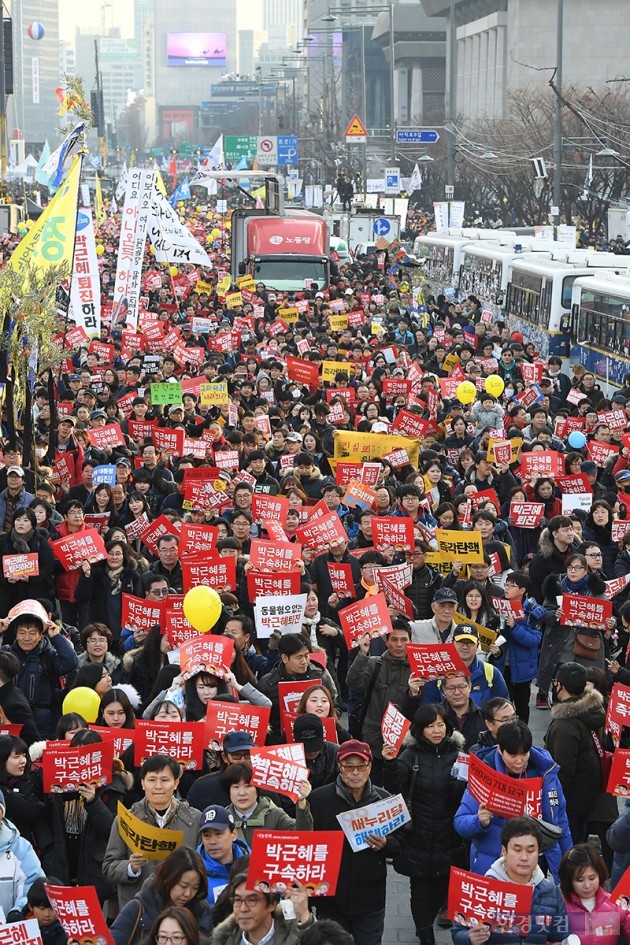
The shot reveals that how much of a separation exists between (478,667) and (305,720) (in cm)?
158

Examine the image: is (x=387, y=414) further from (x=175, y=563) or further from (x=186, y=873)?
(x=186, y=873)

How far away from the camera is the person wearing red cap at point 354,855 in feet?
22.9

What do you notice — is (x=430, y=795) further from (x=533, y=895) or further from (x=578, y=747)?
(x=533, y=895)

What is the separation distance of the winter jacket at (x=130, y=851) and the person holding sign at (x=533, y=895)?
119 cm

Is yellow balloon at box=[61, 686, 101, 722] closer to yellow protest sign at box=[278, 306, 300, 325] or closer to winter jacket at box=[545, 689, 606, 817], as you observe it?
winter jacket at box=[545, 689, 606, 817]

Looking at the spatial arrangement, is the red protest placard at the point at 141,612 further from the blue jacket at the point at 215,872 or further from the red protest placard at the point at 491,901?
the red protest placard at the point at 491,901

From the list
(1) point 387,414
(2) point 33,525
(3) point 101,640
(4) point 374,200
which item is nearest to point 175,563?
(2) point 33,525

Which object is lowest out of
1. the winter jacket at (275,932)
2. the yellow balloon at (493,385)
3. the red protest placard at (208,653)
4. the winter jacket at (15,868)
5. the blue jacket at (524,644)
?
the blue jacket at (524,644)

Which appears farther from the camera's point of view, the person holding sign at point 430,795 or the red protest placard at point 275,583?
the red protest placard at point 275,583

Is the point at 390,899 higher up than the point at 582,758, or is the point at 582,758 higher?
the point at 582,758

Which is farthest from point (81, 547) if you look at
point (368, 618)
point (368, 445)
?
point (368, 445)

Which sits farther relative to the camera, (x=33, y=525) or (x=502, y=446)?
(x=502, y=446)

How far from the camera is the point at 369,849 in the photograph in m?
7.04

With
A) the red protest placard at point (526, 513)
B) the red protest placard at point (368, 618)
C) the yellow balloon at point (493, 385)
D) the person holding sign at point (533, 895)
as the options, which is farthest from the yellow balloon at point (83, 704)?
the yellow balloon at point (493, 385)
